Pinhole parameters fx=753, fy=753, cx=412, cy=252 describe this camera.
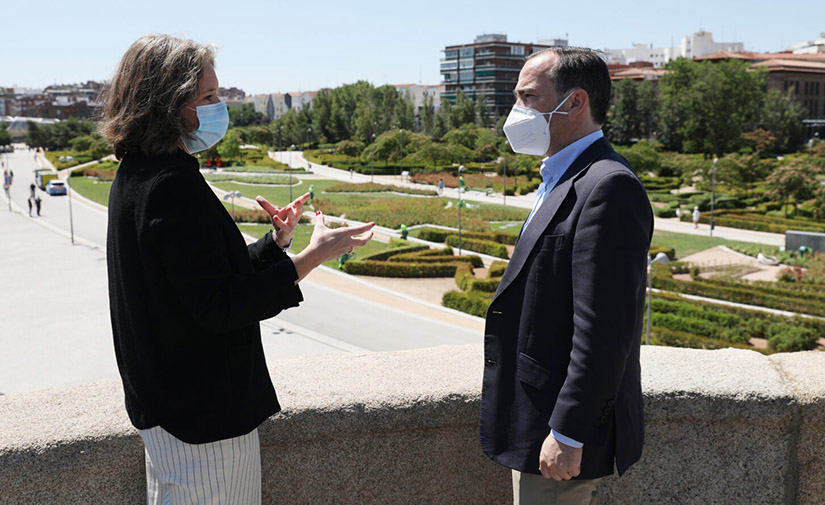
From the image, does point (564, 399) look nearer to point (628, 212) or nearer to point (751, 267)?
point (628, 212)

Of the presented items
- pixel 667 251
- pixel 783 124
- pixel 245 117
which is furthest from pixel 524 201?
pixel 245 117

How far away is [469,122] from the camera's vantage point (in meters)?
79.0

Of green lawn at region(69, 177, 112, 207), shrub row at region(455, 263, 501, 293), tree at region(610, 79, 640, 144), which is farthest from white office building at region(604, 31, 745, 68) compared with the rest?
shrub row at region(455, 263, 501, 293)

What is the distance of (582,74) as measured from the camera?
2303 mm

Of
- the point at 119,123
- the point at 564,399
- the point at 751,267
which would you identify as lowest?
the point at 751,267

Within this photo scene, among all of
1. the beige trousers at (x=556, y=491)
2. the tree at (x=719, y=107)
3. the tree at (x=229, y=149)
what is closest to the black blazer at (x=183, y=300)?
the beige trousers at (x=556, y=491)

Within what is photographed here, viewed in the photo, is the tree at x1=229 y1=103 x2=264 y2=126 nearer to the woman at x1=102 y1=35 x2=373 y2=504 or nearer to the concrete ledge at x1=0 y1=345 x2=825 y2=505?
the concrete ledge at x1=0 y1=345 x2=825 y2=505

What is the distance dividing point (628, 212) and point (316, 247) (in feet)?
2.80

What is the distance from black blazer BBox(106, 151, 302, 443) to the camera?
1.85 metres

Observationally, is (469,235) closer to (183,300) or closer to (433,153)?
(183,300)

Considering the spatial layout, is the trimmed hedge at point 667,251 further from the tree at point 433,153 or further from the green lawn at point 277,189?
the tree at point 433,153

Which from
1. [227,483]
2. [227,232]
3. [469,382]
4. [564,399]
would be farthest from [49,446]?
[564,399]

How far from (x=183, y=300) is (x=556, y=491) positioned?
1164 millimetres

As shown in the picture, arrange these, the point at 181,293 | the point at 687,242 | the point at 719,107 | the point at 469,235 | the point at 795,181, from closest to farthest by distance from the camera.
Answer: the point at 181,293, the point at 469,235, the point at 687,242, the point at 795,181, the point at 719,107
